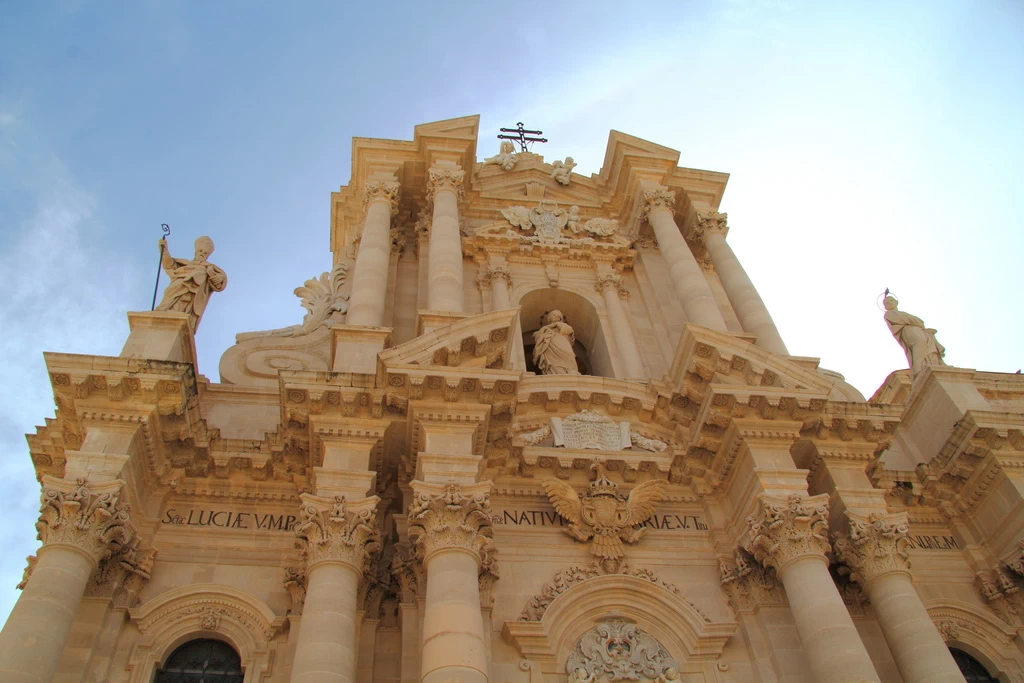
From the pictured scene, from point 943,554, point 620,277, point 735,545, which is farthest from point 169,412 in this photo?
point 943,554

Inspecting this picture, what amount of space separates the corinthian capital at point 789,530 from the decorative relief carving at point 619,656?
189cm

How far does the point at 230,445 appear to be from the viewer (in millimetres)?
13094

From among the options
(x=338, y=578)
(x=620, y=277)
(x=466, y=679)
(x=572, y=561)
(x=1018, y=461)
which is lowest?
(x=466, y=679)

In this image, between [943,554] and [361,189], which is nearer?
[943,554]

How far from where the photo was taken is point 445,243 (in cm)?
1683

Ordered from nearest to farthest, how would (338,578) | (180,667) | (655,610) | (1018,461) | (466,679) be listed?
(466,679) → (338,578) → (180,667) → (655,610) → (1018,461)

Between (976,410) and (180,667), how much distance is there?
1198cm

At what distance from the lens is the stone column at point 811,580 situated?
33.8ft

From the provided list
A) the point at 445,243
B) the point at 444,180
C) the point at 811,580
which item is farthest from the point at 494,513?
the point at 444,180

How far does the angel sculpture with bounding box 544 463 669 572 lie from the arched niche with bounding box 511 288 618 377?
4866 mm

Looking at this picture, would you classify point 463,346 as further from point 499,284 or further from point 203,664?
point 499,284

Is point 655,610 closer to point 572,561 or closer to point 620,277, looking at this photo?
point 572,561

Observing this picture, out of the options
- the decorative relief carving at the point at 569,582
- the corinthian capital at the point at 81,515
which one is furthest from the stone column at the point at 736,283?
the corinthian capital at the point at 81,515

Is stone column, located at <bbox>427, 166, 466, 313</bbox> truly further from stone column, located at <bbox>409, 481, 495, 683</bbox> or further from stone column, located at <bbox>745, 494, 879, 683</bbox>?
stone column, located at <bbox>745, 494, 879, 683</bbox>
